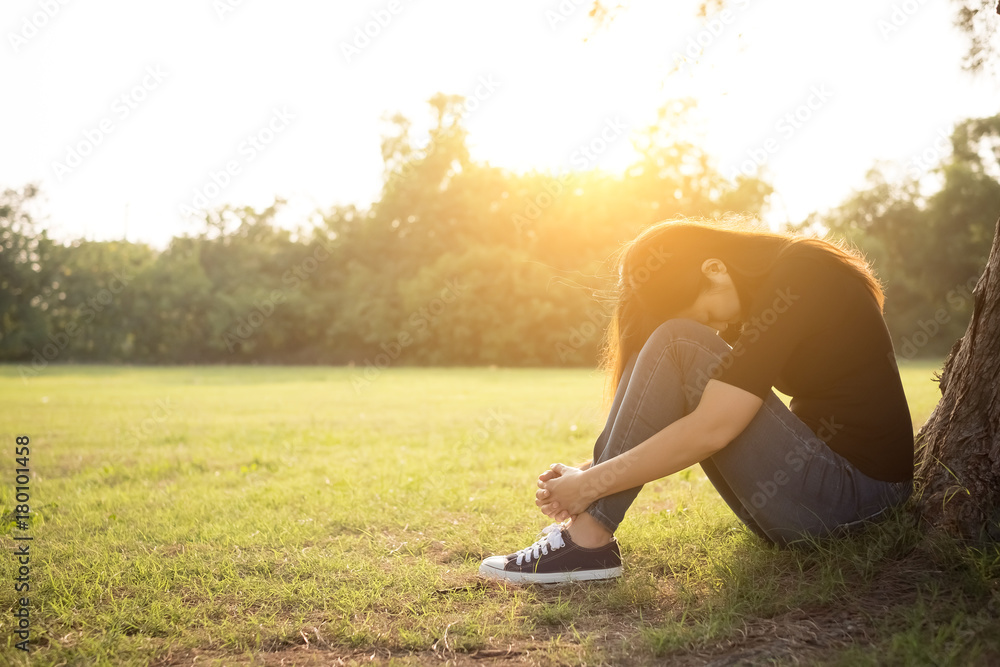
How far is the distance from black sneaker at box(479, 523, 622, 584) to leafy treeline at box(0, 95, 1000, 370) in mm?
27828

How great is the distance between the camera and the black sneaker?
2695 mm

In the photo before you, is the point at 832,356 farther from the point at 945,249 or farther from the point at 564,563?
the point at 945,249

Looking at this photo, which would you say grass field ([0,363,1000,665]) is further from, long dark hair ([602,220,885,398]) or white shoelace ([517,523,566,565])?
long dark hair ([602,220,885,398])

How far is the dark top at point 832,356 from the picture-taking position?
222cm

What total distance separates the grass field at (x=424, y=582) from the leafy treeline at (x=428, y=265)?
26345mm

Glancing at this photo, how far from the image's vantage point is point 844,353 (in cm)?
229

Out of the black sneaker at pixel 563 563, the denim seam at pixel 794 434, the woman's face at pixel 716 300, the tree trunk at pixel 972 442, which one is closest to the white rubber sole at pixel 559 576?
the black sneaker at pixel 563 563

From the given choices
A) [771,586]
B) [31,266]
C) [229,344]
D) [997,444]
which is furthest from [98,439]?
[31,266]

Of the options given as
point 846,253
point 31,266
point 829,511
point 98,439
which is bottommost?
point 98,439

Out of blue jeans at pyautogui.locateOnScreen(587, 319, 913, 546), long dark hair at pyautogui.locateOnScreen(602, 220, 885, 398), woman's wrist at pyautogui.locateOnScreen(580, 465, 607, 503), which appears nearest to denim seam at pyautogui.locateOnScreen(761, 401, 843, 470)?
blue jeans at pyautogui.locateOnScreen(587, 319, 913, 546)

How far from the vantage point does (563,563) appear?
2.70 meters

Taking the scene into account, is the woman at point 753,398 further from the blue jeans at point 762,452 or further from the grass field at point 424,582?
the grass field at point 424,582

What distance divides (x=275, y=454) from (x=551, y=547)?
4.35 m

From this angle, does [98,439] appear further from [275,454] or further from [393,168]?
[393,168]
